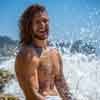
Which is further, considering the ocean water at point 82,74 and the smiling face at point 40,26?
the ocean water at point 82,74

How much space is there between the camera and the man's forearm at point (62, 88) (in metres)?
1.20

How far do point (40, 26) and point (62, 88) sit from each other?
8.0 inches

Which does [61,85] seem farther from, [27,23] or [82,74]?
[82,74]

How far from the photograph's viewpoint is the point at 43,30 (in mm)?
1216

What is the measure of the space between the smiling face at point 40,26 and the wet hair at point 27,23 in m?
0.01

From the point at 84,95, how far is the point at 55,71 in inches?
64.7

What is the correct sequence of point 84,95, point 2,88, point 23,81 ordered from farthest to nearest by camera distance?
point 84,95
point 2,88
point 23,81

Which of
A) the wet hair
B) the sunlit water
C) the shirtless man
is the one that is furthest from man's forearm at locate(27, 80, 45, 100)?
the sunlit water

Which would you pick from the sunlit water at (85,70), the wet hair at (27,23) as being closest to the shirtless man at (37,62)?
the wet hair at (27,23)

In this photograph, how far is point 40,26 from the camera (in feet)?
3.99

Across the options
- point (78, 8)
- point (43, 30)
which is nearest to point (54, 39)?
point (78, 8)

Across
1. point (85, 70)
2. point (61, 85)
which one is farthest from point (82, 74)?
point (61, 85)

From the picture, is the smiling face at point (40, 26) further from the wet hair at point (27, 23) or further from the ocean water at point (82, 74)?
the ocean water at point (82, 74)

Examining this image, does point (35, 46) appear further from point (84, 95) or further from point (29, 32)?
point (84, 95)
